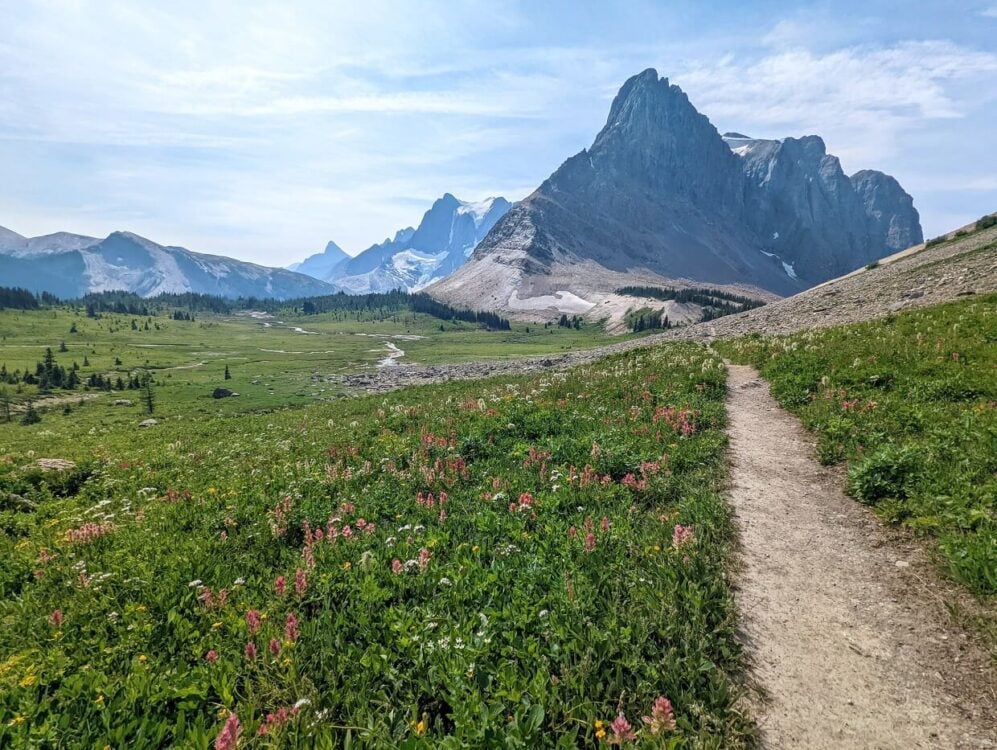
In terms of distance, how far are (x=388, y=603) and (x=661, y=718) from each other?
394cm

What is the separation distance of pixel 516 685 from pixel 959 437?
1079cm

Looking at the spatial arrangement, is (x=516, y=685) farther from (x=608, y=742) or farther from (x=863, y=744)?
(x=863, y=744)

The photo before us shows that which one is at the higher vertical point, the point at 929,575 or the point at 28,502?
the point at 929,575

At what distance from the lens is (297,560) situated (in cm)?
833

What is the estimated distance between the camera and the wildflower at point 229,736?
4.50 metres

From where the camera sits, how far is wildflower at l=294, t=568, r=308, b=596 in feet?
23.8

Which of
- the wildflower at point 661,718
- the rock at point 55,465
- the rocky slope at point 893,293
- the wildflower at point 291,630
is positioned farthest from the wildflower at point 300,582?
the rocky slope at point 893,293

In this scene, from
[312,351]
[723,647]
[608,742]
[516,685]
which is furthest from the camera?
[312,351]

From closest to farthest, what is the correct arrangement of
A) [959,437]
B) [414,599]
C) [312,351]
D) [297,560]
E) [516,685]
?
[516,685]
[414,599]
[297,560]
[959,437]
[312,351]

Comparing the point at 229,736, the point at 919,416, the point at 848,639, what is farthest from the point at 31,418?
the point at 919,416

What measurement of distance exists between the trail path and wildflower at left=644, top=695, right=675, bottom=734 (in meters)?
1.15

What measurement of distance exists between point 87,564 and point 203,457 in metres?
10.7

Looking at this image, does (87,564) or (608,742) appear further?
(87,564)

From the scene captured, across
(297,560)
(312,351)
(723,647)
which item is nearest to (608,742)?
(723,647)
